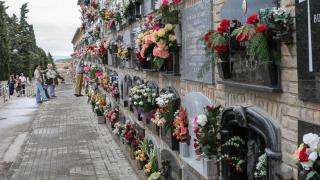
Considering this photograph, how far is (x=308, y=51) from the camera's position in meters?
3.11

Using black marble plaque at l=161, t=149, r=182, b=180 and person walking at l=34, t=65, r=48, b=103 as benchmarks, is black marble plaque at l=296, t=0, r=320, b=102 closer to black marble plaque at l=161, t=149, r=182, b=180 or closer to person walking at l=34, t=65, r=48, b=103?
black marble plaque at l=161, t=149, r=182, b=180

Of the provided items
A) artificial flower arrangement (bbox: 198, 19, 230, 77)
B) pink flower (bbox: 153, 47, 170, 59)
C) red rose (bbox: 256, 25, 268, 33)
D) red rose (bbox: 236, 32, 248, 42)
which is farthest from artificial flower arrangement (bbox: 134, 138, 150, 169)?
red rose (bbox: 256, 25, 268, 33)

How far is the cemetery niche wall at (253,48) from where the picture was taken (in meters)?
3.33

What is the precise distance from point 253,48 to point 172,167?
3.89 m

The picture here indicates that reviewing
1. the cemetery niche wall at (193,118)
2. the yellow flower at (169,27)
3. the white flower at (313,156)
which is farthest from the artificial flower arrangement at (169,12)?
the white flower at (313,156)

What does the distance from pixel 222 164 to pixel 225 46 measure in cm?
116

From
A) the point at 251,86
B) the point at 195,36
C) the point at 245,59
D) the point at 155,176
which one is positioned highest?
the point at 195,36

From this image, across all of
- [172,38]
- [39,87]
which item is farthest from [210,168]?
[39,87]

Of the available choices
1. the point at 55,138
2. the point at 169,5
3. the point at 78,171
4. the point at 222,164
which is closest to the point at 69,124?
the point at 55,138

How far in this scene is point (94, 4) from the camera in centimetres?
1888

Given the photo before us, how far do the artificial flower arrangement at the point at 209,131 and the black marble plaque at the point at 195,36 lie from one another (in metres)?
0.44

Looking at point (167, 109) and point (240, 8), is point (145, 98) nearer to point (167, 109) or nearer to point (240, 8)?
point (167, 109)

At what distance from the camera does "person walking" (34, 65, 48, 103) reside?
26144 millimetres

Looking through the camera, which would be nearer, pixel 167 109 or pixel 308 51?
pixel 308 51
